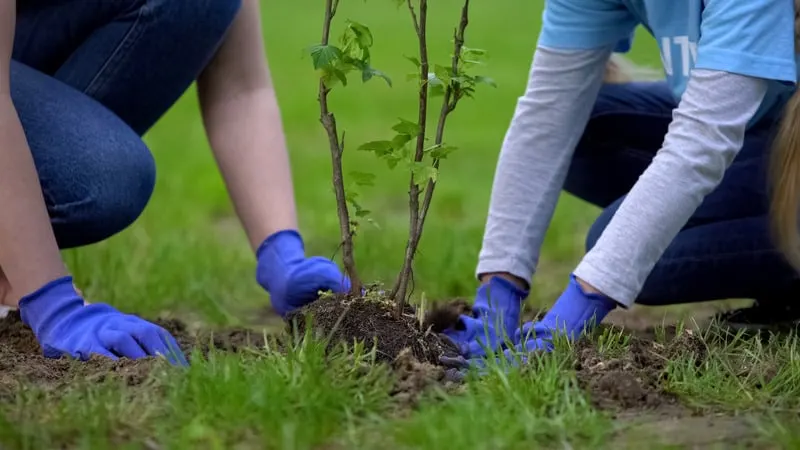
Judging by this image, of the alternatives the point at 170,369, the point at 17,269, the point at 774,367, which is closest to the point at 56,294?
the point at 17,269

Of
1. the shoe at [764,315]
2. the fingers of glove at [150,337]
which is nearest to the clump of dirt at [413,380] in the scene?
the fingers of glove at [150,337]

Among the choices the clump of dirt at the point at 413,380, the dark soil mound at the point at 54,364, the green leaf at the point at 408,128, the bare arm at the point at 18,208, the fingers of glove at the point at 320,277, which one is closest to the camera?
the clump of dirt at the point at 413,380

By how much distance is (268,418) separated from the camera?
1.93 m

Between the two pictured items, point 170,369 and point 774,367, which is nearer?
point 170,369

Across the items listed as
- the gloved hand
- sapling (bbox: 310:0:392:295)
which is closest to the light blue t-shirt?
sapling (bbox: 310:0:392:295)

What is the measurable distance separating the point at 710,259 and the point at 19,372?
164 centimetres

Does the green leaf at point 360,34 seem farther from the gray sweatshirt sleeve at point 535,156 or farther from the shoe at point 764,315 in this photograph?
the shoe at point 764,315

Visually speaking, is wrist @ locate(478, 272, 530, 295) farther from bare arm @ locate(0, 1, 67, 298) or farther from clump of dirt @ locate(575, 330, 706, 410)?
bare arm @ locate(0, 1, 67, 298)

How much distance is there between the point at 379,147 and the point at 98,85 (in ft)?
3.24

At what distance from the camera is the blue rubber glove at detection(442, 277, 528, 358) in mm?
2484

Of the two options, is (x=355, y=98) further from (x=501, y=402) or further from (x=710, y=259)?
(x=501, y=402)

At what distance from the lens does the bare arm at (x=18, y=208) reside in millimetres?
2416

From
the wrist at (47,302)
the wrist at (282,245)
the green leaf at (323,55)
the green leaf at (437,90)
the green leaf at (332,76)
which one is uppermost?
the green leaf at (323,55)

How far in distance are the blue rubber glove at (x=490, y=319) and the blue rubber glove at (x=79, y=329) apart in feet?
1.95
